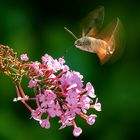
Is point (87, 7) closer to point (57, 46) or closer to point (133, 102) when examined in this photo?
point (57, 46)

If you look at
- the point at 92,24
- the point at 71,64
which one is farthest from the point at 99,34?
the point at 71,64

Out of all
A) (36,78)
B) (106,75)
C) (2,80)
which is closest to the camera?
(36,78)

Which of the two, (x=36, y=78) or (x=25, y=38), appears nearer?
(x=36, y=78)

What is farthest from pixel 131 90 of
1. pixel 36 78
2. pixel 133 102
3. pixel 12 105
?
pixel 36 78

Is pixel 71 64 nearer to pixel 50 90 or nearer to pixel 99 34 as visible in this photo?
pixel 99 34

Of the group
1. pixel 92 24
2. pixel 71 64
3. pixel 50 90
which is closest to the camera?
pixel 50 90

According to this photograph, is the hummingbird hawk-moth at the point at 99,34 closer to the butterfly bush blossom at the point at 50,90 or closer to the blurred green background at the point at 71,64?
the butterfly bush blossom at the point at 50,90

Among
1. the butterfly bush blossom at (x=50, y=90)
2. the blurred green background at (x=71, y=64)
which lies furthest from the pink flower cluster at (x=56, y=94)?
the blurred green background at (x=71, y=64)

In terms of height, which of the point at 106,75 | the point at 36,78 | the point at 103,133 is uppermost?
the point at 106,75
